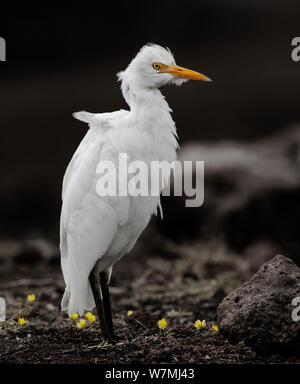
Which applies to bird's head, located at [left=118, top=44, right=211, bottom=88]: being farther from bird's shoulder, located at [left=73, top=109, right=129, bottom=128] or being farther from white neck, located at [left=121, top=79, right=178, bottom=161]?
bird's shoulder, located at [left=73, top=109, right=129, bottom=128]

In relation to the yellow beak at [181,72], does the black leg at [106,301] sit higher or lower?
lower

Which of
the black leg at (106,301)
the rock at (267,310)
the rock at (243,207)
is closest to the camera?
the rock at (267,310)

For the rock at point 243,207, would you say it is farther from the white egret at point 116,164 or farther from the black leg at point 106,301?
the white egret at point 116,164

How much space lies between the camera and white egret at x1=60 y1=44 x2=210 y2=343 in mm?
3527

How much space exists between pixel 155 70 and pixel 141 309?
6.35ft

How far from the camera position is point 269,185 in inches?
257

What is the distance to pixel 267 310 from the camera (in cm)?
328

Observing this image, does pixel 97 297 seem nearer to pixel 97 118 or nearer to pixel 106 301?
pixel 106 301

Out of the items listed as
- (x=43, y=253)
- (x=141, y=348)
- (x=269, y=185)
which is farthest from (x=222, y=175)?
(x=141, y=348)

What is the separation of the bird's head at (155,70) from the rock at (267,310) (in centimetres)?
119

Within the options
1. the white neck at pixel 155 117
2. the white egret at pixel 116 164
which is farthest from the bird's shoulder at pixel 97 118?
the white neck at pixel 155 117

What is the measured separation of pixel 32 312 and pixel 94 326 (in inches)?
24.9

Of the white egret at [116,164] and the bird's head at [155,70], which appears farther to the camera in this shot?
the bird's head at [155,70]

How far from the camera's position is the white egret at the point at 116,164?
353cm
